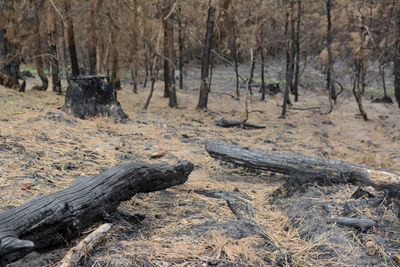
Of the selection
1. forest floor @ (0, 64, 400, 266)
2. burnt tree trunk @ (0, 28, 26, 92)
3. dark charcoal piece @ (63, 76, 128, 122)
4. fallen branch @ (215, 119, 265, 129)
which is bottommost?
fallen branch @ (215, 119, 265, 129)

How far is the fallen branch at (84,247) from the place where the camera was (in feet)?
7.94

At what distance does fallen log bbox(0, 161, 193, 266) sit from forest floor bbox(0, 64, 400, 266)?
17cm

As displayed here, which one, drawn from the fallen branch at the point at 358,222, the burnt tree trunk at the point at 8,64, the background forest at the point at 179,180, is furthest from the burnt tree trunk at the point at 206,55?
the fallen branch at the point at 358,222

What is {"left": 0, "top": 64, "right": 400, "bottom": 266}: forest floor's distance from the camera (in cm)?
280

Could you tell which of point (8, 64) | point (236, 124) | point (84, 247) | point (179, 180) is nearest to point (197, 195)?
point (179, 180)

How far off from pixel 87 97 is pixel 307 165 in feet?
18.6

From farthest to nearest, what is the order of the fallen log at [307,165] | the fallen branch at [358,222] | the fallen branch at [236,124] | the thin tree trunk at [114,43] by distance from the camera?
Result: the thin tree trunk at [114,43] → the fallen branch at [236,124] → the fallen log at [307,165] → the fallen branch at [358,222]

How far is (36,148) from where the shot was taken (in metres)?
5.41

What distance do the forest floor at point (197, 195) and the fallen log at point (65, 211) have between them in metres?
0.17

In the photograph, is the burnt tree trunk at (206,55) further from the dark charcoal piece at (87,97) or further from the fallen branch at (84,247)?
the fallen branch at (84,247)

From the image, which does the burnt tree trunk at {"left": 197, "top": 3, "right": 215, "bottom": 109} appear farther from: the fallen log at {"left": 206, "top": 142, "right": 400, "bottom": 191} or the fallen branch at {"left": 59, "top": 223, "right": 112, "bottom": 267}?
the fallen branch at {"left": 59, "top": 223, "right": 112, "bottom": 267}

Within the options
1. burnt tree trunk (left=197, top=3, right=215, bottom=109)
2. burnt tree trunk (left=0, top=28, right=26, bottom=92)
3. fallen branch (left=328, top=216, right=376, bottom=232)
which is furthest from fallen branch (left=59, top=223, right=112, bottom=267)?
burnt tree trunk (left=197, top=3, right=215, bottom=109)

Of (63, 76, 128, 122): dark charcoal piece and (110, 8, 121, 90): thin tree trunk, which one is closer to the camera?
(63, 76, 128, 122): dark charcoal piece

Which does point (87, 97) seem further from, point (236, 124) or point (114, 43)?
point (114, 43)
